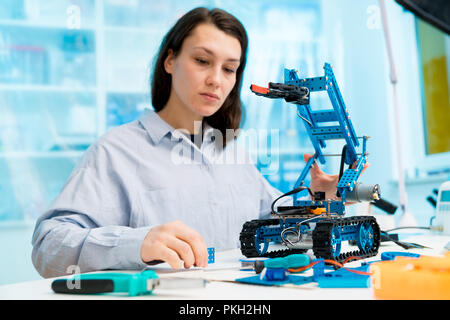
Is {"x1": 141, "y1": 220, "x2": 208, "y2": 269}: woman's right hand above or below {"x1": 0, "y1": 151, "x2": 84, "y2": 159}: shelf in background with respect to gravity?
below

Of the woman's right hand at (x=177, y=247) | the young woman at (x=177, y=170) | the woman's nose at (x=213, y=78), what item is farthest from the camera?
the woman's nose at (x=213, y=78)

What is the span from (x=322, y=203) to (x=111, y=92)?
2.07 metres

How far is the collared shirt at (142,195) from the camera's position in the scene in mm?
834

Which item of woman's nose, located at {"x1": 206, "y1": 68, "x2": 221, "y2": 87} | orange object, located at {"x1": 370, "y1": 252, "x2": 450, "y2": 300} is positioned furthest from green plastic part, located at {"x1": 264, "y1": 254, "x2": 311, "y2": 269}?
woman's nose, located at {"x1": 206, "y1": 68, "x2": 221, "y2": 87}

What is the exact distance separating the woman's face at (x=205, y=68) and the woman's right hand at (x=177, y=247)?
57 centimetres

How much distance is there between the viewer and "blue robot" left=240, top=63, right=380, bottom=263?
2.47 feet

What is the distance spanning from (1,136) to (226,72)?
1.76 meters

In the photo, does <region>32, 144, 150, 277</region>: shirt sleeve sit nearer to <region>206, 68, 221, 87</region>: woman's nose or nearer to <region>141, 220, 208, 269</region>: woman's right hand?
<region>141, 220, 208, 269</region>: woman's right hand

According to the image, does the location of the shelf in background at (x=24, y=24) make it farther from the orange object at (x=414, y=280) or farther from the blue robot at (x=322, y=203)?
the orange object at (x=414, y=280)

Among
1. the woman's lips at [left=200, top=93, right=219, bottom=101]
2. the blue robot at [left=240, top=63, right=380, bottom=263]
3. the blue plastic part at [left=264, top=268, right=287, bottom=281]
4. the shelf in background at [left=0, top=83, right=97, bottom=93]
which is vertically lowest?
the blue plastic part at [left=264, top=268, right=287, bottom=281]

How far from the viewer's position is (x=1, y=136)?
238cm

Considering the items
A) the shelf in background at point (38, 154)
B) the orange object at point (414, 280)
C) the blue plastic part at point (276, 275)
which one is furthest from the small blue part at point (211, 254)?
the shelf in background at point (38, 154)

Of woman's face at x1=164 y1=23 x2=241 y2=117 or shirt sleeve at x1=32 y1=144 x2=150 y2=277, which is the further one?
woman's face at x1=164 y1=23 x2=241 y2=117
